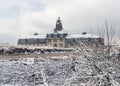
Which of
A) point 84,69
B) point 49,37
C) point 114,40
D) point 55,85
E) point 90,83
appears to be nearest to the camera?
point 90,83

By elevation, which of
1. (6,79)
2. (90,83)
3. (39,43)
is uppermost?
(90,83)

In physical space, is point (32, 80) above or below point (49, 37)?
above

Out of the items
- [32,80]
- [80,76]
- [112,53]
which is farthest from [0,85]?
[80,76]

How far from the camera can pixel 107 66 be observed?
21.3 ft

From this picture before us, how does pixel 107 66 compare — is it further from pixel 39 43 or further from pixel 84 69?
pixel 39 43

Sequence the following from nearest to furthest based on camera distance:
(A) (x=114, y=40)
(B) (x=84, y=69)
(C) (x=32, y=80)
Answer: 1. (B) (x=84, y=69)
2. (A) (x=114, y=40)
3. (C) (x=32, y=80)

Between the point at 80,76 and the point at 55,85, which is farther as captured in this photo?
the point at 55,85

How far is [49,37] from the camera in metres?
100

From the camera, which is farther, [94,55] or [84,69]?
[84,69]

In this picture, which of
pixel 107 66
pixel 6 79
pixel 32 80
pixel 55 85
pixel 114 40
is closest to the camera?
pixel 107 66

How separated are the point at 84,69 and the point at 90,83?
1175 millimetres

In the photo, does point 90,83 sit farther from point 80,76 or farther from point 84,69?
point 84,69

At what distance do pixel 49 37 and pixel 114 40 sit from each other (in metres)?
92.4

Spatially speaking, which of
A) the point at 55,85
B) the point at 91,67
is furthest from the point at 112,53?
the point at 55,85
